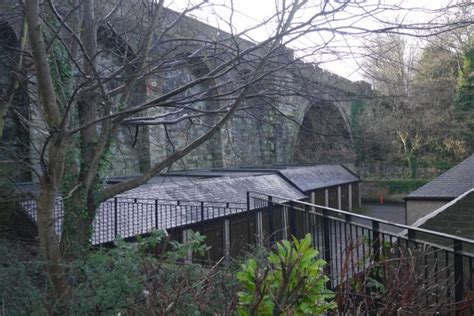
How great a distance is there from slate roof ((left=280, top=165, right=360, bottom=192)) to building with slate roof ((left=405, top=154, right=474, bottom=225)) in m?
3.53

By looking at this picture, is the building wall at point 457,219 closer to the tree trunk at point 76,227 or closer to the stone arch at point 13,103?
the tree trunk at point 76,227

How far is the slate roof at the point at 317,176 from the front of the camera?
16453mm

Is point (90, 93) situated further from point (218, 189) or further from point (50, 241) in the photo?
point (218, 189)

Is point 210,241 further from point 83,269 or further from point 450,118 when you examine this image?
point 450,118

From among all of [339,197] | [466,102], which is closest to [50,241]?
[339,197]

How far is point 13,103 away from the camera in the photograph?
22.4 feet

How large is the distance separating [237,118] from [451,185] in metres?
6.75

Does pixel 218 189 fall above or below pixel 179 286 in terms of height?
below

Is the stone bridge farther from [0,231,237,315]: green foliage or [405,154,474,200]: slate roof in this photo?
[405,154,474,200]: slate roof

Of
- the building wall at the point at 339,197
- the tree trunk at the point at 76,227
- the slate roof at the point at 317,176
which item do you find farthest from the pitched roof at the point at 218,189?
the tree trunk at the point at 76,227

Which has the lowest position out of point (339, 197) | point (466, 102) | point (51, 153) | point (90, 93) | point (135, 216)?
point (339, 197)

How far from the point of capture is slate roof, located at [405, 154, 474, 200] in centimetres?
1311

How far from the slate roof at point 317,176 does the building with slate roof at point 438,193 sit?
3.53m

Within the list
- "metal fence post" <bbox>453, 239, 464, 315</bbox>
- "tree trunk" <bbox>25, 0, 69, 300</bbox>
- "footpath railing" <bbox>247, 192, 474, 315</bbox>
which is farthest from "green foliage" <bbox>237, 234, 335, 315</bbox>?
"tree trunk" <bbox>25, 0, 69, 300</bbox>
